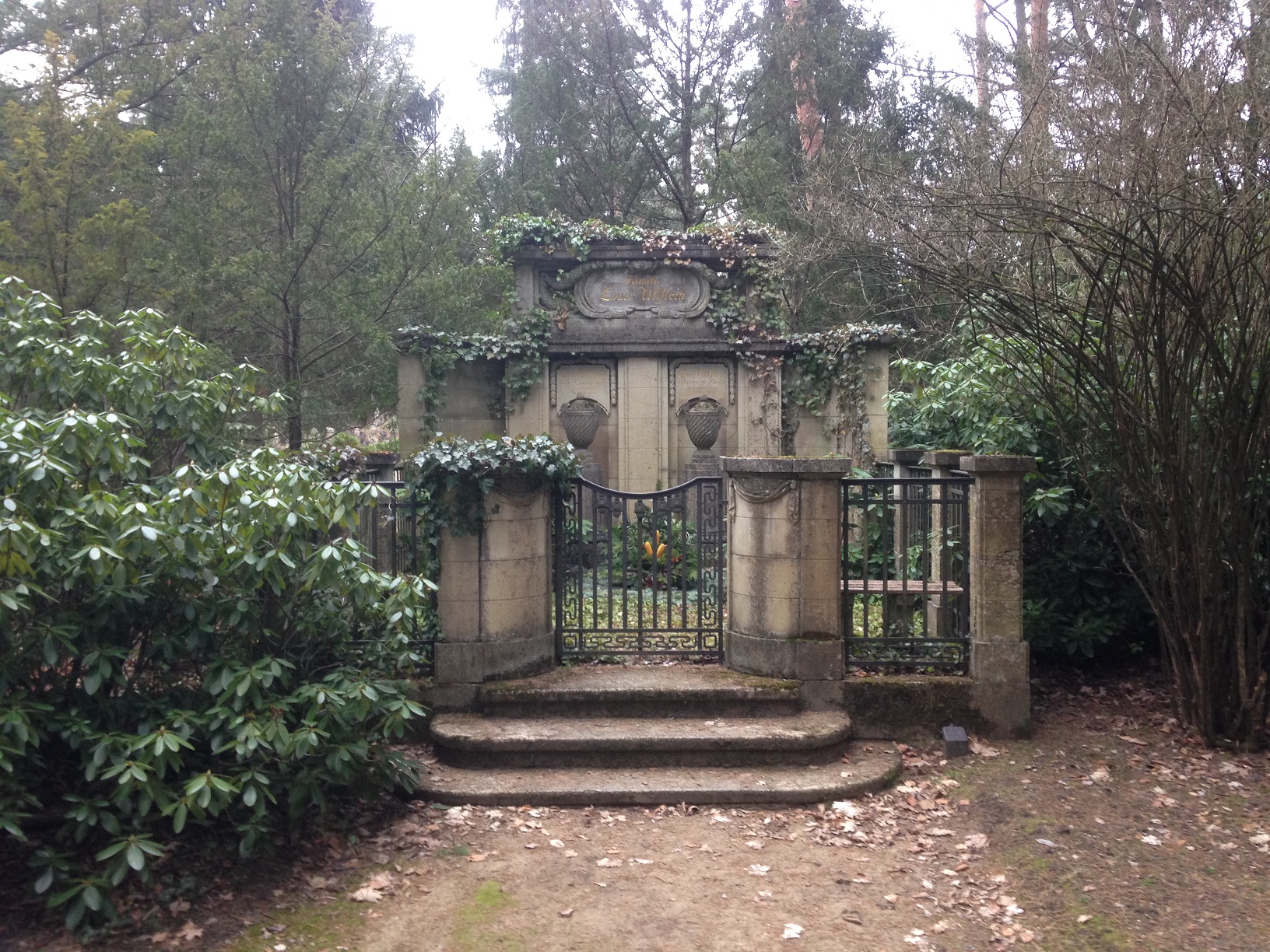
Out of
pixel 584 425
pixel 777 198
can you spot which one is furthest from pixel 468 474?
pixel 777 198

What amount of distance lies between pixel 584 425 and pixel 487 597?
6505 mm

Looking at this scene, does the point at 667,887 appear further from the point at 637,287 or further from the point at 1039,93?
the point at 637,287

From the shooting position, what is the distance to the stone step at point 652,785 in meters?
5.26

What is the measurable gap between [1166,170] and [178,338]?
5.69 metres

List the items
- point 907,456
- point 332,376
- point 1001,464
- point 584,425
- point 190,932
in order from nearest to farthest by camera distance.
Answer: point 190,932 < point 1001,464 < point 907,456 < point 332,376 < point 584,425

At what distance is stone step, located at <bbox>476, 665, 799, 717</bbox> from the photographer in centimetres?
596

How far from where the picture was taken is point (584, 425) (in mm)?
12453

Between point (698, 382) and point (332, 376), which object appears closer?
point (332, 376)

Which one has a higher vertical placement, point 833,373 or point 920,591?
point 833,373

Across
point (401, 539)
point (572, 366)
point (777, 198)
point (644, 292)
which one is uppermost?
point (777, 198)

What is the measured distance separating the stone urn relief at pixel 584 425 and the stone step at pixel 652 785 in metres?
6.97

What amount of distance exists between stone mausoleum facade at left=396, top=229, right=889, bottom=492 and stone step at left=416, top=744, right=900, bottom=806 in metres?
7.22

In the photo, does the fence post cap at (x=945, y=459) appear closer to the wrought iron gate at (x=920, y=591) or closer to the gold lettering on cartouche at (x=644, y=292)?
the wrought iron gate at (x=920, y=591)

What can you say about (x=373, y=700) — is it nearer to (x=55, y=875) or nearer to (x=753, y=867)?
(x=55, y=875)
